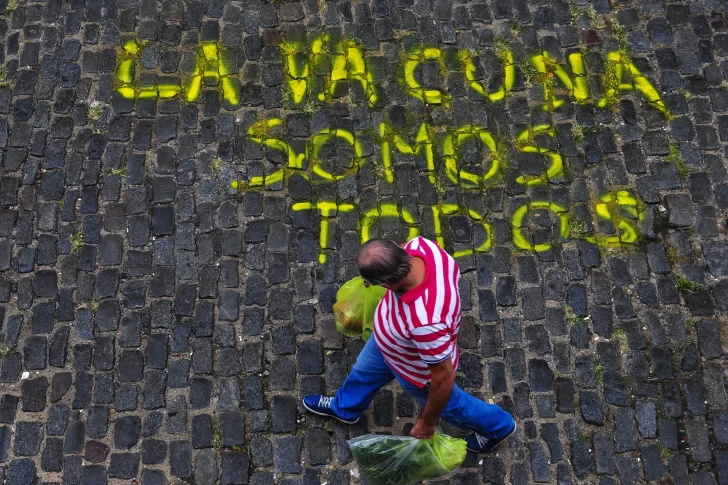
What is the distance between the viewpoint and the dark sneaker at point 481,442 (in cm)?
536

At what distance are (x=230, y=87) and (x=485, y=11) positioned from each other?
224cm

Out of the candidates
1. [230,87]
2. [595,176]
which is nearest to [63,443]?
[230,87]

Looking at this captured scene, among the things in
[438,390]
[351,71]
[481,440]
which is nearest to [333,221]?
[351,71]

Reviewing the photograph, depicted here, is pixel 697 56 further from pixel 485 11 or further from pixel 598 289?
pixel 598 289

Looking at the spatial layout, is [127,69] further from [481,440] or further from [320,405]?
→ [481,440]

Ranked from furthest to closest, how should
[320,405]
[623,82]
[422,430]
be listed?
1. [623,82]
2. [320,405]
3. [422,430]

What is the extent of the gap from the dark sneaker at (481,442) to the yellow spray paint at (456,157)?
1916 millimetres

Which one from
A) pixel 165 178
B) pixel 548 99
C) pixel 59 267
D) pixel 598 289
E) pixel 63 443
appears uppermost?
pixel 548 99

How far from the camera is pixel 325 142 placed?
21.7ft

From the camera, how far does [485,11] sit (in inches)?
286

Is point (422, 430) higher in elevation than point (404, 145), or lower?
lower

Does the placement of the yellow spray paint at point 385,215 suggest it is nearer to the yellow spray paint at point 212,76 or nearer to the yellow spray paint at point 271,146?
the yellow spray paint at point 271,146

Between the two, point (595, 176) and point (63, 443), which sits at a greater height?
point (595, 176)

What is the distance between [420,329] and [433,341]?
3.4 inches
